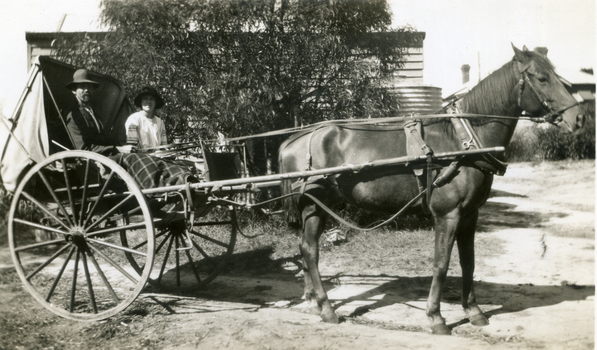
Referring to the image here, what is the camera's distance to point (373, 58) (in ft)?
29.1

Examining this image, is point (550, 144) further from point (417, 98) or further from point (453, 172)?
point (453, 172)

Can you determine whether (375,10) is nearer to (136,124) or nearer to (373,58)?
(373,58)

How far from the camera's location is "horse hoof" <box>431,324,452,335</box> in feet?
14.5

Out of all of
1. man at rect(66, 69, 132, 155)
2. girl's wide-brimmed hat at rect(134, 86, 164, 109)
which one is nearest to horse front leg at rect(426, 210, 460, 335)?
man at rect(66, 69, 132, 155)

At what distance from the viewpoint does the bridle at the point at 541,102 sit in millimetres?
4228

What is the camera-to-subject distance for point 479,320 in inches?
183

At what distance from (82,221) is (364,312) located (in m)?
3.22

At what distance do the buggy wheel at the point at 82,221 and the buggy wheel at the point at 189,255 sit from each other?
50cm

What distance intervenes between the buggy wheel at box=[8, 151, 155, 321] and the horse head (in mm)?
3756

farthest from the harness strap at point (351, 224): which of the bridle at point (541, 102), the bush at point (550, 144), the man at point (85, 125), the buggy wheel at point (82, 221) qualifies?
the man at point (85, 125)

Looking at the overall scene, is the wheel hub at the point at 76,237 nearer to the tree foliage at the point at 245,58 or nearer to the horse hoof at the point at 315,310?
the horse hoof at the point at 315,310

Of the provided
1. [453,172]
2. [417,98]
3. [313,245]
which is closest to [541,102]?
[453,172]

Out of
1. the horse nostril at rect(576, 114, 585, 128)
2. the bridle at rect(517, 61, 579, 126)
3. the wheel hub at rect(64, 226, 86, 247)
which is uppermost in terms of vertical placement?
the bridle at rect(517, 61, 579, 126)

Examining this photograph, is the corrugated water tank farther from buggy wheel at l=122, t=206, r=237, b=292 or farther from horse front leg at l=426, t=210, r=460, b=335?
horse front leg at l=426, t=210, r=460, b=335
